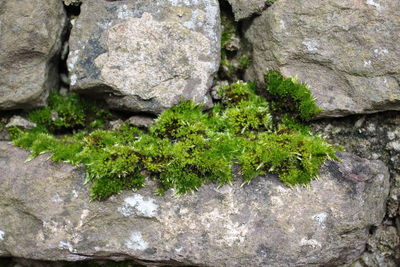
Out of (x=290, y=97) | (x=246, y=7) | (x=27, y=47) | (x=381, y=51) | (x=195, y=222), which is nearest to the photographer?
(x=195, y=222)

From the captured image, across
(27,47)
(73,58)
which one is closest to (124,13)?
(73,58)

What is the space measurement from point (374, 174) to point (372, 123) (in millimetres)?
559

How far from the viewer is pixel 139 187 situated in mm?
3580

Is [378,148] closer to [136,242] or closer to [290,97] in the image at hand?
[290,97]

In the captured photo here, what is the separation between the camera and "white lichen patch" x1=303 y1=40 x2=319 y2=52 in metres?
3.85

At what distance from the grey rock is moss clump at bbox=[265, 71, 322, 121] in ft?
8.33

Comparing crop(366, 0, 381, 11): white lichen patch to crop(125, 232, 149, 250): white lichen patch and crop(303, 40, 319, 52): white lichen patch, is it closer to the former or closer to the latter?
crop(303, 40, 319, 52): white lichen patch

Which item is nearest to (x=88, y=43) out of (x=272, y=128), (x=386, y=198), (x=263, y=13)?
(x=263, y=13)

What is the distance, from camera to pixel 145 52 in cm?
389

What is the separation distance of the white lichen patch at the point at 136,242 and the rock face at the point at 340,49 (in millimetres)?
2129

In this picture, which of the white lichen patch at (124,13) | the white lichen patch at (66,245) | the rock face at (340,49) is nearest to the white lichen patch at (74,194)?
the white lichen patch at (66,245)

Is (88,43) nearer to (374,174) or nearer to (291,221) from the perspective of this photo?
(291,221)

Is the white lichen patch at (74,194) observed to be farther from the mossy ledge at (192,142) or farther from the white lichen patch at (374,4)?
the white lichen patch at (374,4)

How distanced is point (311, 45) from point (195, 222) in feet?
6.75
